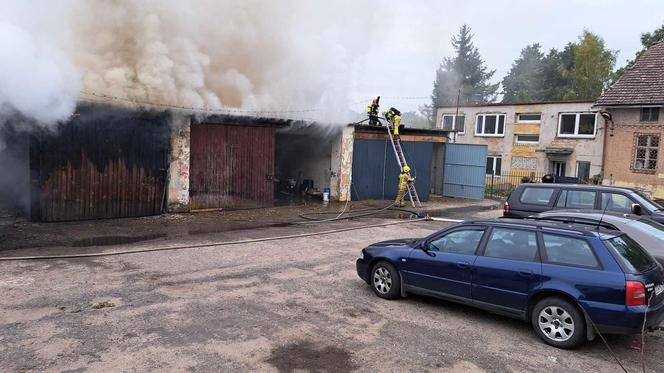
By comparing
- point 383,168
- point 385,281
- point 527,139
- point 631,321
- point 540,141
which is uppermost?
point 527,139

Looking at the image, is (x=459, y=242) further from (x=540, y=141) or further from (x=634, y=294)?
(x=540, y=141)

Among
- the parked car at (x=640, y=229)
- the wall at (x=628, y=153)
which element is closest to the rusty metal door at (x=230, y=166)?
the parked car at (x=640, y=229)

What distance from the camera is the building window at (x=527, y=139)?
2930 cm

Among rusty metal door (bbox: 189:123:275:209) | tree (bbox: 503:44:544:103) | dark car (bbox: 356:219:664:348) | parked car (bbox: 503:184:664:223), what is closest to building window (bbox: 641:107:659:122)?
parked car (bbox: 503:184:664:223)

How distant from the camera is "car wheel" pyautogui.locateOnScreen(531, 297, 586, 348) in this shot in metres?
5.49

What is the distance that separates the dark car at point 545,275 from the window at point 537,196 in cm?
487

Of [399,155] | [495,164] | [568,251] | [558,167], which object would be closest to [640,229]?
[568,251]

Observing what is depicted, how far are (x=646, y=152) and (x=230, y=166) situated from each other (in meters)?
18.9

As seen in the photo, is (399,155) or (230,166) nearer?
(230,166)

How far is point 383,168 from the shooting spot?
65.3ft

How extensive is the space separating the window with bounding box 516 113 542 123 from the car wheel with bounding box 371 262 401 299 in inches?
983

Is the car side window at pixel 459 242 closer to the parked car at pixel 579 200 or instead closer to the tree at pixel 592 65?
the parked car at pixel 579 200

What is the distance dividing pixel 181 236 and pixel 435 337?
7432mm

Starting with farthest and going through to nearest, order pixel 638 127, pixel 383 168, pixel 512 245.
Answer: pixel 638 127 → pixel 383 168 → pixel 512 245
